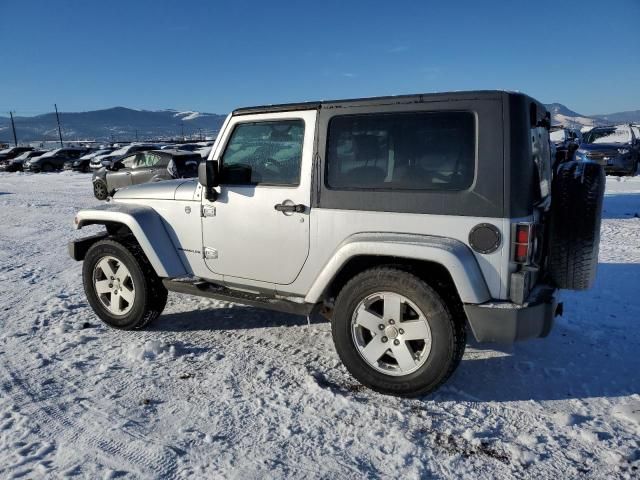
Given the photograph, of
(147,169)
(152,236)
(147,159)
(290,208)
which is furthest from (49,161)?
(290,208)

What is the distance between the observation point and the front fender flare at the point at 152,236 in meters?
4.01

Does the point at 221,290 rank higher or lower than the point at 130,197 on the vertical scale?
lower

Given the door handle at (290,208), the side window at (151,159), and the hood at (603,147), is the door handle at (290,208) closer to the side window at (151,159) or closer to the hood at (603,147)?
the side window at (151,159)

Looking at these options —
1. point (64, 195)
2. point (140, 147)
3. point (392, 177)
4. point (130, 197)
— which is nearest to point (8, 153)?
→ point (140, 147)

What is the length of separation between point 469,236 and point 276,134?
165 cm

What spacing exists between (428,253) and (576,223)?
1.04 meters

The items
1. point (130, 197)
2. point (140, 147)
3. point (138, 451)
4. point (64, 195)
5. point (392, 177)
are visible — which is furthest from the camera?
point (140, 147)

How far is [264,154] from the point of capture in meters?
3.67

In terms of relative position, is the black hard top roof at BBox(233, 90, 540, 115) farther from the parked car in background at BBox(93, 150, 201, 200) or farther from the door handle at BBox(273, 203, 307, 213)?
the parked car in background at BBox(93, 150, 201, 200)

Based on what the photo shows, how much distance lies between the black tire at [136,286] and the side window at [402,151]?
191 cm

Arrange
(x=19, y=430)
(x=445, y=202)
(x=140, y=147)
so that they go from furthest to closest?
(x=140, y=147), (x=445, y=202), (x=19, y=430)

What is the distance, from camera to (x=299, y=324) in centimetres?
444

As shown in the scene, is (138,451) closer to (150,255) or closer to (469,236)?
(150,255)

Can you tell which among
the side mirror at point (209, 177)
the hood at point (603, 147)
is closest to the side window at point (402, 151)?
the side mirror at point (209, 177)
